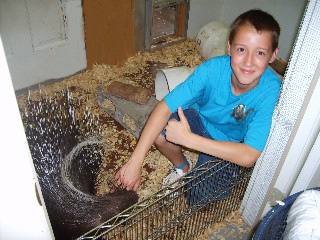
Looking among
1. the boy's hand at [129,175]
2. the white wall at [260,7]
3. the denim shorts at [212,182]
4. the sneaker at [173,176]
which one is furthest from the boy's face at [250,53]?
the white wall at [260,7]

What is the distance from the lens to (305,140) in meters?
1.14

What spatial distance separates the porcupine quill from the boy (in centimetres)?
17

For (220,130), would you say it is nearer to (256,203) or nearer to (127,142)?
(256,203)

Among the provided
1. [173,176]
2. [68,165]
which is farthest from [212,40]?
[68,165]

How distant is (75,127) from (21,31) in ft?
2.66

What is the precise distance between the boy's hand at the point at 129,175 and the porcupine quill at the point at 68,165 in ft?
0.18

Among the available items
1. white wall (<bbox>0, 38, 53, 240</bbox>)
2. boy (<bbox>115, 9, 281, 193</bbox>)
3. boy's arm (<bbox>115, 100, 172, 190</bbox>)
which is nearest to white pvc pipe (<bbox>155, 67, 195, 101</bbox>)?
boy (<bbox>115, 9, 281, 193</bbox>)

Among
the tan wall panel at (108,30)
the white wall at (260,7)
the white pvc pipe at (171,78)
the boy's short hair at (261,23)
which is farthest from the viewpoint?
the white wall at (260,7)

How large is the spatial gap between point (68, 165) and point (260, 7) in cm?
227

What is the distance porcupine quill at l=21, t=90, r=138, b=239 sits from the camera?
4.66ft

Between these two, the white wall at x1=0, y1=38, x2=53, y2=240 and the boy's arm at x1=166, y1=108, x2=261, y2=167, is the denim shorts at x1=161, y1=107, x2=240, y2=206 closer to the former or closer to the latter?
the boy's arm at x1=166, y1=108, x2=261, y2=167

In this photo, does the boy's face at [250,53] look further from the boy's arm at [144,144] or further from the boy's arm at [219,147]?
the boy's arm at [144,144]

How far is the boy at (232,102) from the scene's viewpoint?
124 centimetres

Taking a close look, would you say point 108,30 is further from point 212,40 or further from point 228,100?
point 228,100
